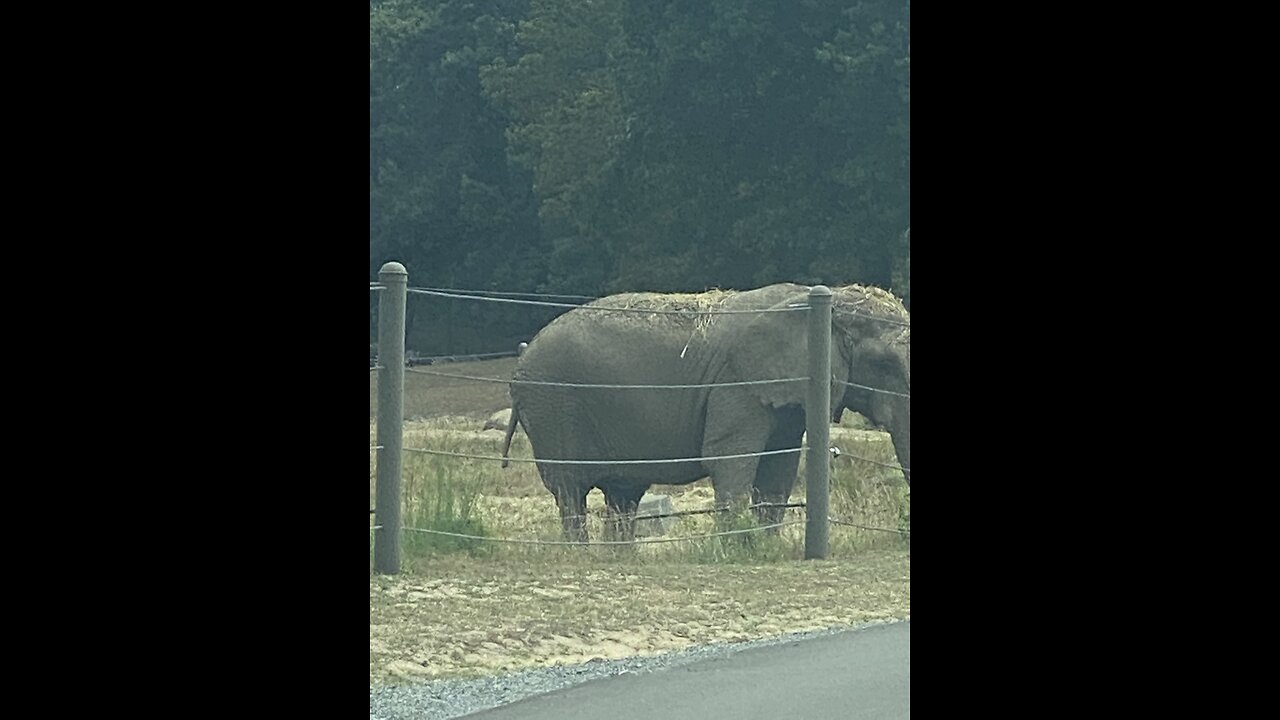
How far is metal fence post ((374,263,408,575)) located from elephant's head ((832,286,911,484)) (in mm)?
3566

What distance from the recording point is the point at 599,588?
25.0ft

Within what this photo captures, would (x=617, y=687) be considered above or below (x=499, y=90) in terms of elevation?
below

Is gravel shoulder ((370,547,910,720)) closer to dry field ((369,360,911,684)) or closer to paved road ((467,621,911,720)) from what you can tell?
dry field ((369,360,911,684))

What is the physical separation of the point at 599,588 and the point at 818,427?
5.38 ft

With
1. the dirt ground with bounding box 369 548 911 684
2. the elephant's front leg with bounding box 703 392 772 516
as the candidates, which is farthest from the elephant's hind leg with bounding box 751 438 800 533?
the dirt ground with bounding box 369 548 911 684

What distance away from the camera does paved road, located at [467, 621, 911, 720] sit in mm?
4871

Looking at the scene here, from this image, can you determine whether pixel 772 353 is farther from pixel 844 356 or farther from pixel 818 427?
pixel 818 427

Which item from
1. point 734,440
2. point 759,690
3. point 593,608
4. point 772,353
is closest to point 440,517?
point 593,608
